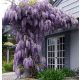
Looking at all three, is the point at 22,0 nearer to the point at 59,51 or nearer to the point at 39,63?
the point at 39,63

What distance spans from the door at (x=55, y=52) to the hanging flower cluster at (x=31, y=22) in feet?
7.18

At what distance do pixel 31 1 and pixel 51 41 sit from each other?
3668 millimetres

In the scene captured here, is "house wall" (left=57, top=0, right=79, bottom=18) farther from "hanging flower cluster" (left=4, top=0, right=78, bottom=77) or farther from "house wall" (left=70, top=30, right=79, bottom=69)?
"house wall" (left=70, top=30, right=79, bottom=69)

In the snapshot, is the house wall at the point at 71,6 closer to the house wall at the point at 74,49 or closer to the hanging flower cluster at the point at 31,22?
the hanging flower cluster at the point at 31,22

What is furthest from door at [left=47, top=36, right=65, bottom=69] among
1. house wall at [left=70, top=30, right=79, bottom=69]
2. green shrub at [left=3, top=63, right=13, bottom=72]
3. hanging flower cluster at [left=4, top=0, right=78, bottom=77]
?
green shrub at [left=3, top=63, right=13, bottom=72]

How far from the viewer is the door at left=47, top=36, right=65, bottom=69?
1254 cm

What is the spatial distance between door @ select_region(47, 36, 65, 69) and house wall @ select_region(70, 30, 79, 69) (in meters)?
0.95

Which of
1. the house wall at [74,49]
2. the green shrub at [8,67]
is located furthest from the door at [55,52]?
the green shrub at [8,67]

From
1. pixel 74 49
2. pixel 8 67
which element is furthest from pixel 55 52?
pixel 8 67

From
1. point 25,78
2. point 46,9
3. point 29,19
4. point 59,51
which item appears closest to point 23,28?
point 29,19

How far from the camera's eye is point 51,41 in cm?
Answer: 1340

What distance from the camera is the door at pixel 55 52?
1254 centimetres

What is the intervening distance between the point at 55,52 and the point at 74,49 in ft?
5.98

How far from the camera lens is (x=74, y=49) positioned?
36.9 ft
